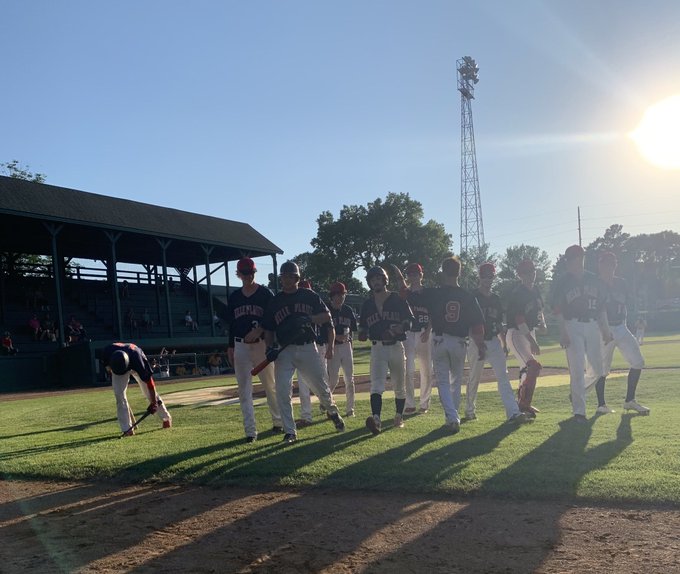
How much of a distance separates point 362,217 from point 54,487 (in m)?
53.9

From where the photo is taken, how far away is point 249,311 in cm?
727

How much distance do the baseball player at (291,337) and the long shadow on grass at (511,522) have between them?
103 inches

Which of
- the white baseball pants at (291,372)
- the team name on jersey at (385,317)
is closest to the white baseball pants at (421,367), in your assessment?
the team name on jersey at (385,317)

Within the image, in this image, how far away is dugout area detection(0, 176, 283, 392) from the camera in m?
22.7

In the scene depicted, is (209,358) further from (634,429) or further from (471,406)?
(634,429)

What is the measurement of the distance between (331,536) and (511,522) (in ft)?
3.94

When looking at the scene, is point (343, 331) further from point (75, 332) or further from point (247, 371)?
point (75, 332)

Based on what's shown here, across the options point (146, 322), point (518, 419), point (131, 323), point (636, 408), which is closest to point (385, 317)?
point (518, 419)

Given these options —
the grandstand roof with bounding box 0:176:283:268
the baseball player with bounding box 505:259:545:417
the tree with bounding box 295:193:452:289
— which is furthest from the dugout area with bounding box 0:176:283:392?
the tree with bounding box 295:193:452:289

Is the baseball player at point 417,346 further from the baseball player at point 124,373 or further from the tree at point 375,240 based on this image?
the tree at point 375,240

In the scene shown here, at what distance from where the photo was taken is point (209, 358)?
2717 cm

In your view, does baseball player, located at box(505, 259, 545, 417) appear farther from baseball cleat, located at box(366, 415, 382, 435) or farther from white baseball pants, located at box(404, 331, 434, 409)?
baseball cleat, located at box(366, 415, 382, 435)

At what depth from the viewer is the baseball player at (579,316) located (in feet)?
24.8

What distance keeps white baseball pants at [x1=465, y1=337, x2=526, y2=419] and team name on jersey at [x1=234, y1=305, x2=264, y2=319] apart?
110 inches
